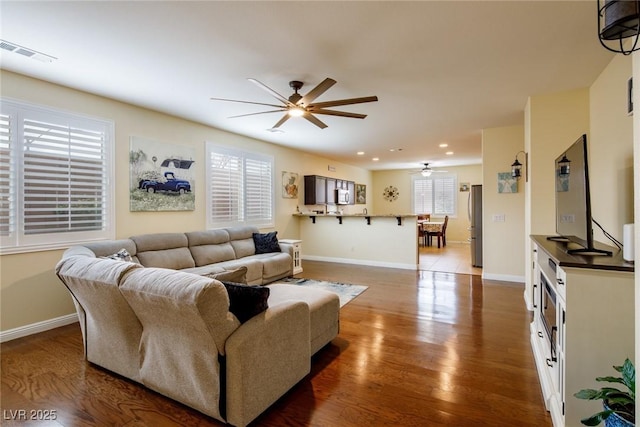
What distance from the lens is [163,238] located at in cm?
421

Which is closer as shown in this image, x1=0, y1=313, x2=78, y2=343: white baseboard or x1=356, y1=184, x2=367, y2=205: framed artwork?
x1=0, y1=313, x2=78, y2=343: white baseboard

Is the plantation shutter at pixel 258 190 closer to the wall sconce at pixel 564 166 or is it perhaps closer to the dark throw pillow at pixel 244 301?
the dark throw pillow at pixel 244 301

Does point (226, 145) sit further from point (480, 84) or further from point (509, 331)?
point (509, 331)

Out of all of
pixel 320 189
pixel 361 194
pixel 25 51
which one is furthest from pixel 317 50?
pixel 361 194

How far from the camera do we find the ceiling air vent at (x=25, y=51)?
2576mm

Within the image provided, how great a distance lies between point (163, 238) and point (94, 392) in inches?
91.2

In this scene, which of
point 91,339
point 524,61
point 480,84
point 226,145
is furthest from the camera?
point 226,145

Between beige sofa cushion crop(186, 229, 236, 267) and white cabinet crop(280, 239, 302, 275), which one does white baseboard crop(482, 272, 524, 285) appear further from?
beige sofa cushion crop(186, 229, 236, 267)

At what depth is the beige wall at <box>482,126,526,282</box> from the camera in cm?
500

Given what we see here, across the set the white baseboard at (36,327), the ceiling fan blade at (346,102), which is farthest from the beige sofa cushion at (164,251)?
the ceiling fan blade at (346,102)

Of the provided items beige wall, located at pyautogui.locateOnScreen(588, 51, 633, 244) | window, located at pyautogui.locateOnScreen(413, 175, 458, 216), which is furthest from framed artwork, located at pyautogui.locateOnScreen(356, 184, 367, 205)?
beige wall, located at pyautogui.locateOnScreen(588, 51, 633, 244)

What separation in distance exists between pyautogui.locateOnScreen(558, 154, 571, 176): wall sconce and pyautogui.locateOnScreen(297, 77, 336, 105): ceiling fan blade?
6.41 ft

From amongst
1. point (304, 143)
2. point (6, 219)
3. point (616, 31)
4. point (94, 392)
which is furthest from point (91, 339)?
point (304, 143)

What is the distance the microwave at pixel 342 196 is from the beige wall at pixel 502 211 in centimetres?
435
